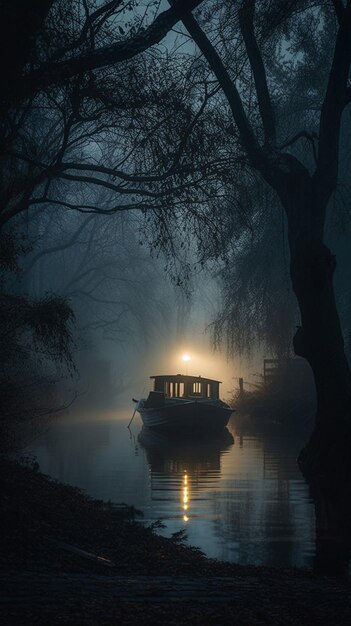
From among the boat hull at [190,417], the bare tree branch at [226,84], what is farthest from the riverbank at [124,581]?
the boat hull at [190,417]

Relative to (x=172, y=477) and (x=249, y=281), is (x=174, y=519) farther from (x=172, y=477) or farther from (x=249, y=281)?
(x=249, y=281)

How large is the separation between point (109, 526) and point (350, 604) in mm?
5260

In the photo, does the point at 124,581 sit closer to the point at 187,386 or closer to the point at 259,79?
the point at 259,79

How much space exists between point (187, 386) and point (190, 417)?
5613 millimetres

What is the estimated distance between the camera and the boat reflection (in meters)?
17.4

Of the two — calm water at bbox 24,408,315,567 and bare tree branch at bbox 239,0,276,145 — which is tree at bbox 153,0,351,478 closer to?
bare tree branch at bbox 239,0,276,145

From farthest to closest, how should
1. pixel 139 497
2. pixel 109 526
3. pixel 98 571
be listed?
pixel 139 497, pixel 109 526, pixel 98 571

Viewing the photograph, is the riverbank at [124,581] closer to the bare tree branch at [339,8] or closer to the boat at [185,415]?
the bare tree branch at [339,8]

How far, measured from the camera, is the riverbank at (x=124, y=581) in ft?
20.7

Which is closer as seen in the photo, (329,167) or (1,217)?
(1,217)

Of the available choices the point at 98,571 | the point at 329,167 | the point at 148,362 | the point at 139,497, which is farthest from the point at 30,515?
the point at 148,362

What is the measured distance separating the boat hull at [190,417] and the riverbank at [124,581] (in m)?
23.4

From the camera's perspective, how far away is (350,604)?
6.95 meters

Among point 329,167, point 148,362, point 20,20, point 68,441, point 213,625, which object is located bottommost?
point 213,625
